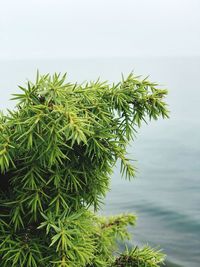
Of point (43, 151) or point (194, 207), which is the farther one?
point (194, 207)

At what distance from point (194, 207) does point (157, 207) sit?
0.59 metres

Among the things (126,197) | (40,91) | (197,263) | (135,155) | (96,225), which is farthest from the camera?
(135,155)

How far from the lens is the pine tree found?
53.6 inches

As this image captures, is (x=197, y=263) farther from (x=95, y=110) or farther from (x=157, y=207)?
(x=95, y=110)

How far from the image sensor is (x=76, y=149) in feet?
5.06

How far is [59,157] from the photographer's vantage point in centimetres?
145

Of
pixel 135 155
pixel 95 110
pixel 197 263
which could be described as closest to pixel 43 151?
pixel 95 110

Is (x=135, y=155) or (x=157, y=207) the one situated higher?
(x=135, y=155)

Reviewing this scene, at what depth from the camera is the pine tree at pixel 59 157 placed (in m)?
1.36

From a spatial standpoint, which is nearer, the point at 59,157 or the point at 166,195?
the point at 59,157

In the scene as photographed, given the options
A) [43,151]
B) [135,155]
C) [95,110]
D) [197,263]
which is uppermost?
[135,155]

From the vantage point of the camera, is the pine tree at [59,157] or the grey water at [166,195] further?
the grey water at [166,195]

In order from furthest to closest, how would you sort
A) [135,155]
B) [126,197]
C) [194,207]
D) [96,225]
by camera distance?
[135,155] < [126,197] < [194,207] < [96,225]

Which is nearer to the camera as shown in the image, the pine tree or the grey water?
the pine tree
